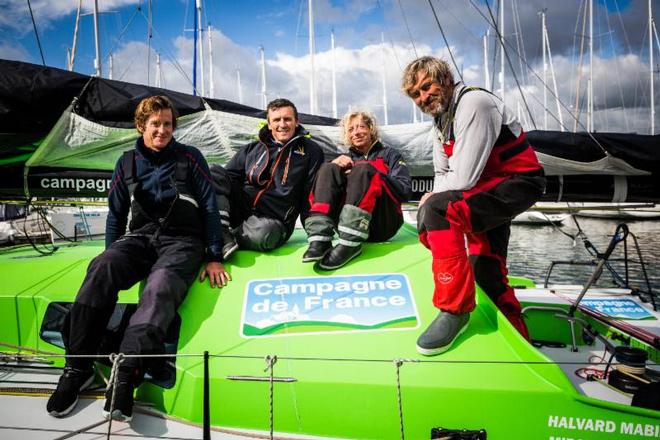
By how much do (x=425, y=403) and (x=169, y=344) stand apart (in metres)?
1.40

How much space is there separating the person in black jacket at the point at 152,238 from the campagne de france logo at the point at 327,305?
335mm

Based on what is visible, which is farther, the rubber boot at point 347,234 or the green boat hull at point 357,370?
the rubber boot at point 347,234

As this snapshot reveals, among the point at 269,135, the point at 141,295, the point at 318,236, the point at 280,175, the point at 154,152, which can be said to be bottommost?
the point at 141,295

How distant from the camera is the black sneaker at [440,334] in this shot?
2.06 metres

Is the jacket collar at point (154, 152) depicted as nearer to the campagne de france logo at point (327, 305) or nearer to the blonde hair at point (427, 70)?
the campagne de france logo at point (327, 305)

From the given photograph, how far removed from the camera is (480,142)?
2135mm

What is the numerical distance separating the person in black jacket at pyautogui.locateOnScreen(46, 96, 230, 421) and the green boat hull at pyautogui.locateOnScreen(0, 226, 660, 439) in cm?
21

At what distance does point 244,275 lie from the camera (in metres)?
2.65

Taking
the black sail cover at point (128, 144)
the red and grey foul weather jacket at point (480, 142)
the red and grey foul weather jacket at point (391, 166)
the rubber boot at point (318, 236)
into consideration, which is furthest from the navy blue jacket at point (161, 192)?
the red and grey foul weather jacket at point (480, 142)

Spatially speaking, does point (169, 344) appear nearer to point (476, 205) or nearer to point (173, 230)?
point (173, 230)

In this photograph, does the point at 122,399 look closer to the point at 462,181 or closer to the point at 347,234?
the point at 347,234

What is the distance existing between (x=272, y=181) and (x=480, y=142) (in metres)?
1.45

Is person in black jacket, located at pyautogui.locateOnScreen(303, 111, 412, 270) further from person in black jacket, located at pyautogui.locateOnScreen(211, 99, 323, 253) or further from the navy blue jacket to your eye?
the navy blue jacket

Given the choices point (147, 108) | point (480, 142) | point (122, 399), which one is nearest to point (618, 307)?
point (480, 142)
